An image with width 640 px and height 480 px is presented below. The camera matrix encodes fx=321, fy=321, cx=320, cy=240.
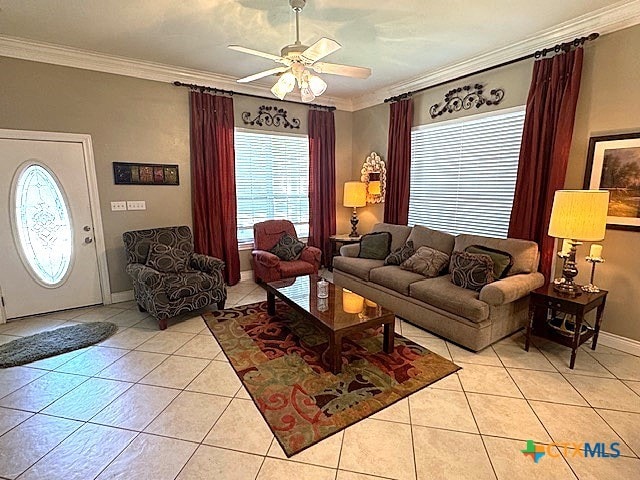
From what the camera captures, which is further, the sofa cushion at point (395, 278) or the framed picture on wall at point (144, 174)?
the framed picture on wall at point (144, 174)

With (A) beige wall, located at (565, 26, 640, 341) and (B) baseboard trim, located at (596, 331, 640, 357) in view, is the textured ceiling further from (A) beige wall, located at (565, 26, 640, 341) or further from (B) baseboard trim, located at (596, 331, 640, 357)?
(B) baseboard trim, located at (596, 331, 640, 357)

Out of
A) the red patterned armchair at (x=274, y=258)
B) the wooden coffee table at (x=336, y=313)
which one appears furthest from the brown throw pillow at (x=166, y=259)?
the wooden coffee table at (x=336, y=313)

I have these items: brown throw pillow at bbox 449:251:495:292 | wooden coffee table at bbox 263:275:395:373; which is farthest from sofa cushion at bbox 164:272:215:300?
brown throw pillow at bbox 449:251:495:292

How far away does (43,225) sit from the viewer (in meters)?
3.67

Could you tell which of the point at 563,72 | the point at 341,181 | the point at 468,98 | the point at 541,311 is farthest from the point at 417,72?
the point at 541,311

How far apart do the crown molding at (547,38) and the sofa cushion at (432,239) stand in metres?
1.95

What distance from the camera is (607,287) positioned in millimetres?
2963

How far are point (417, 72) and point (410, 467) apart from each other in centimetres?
431

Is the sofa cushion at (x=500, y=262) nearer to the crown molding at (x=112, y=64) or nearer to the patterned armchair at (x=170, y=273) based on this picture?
the patterned armchair at (x=170, y=273)

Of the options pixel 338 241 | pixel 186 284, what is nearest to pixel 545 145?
pixel 338 241

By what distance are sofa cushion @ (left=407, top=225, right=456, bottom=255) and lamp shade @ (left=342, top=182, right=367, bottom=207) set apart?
1.23 metres

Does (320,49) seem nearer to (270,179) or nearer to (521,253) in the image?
(521,253)

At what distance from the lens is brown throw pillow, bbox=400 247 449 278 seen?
3614 millimetres

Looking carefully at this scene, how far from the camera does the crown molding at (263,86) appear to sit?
2.74 metres
